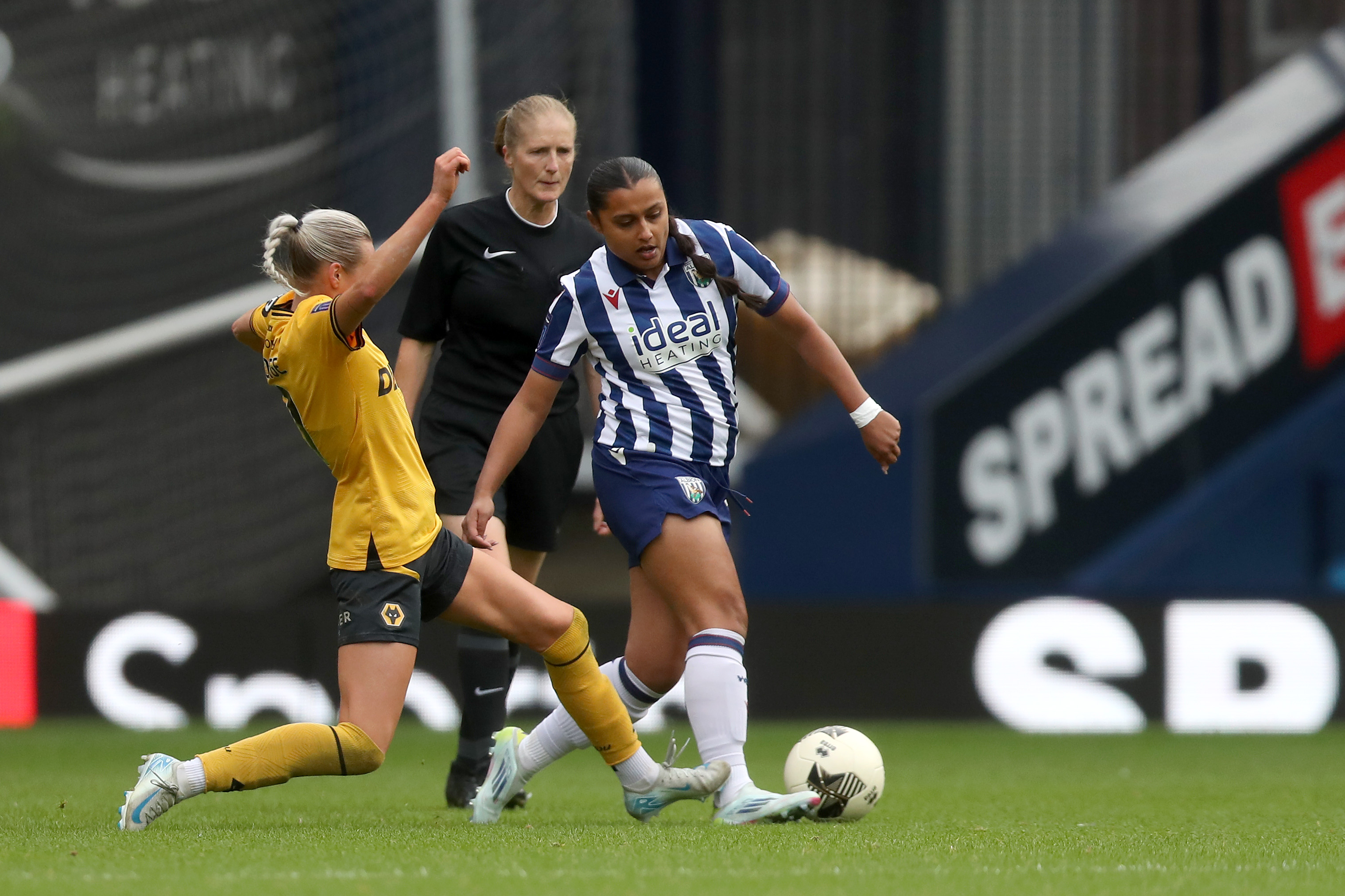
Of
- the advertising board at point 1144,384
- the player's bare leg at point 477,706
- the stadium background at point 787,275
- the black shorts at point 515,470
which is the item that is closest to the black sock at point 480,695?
the player's bare leg at point 477,706

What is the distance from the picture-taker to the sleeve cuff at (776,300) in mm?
4559

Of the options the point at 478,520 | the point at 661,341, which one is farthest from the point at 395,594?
the point at 661,341

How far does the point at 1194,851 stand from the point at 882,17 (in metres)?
8.27

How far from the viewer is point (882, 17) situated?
1151cm

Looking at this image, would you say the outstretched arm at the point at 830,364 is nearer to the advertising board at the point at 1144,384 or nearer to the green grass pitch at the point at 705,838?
the green grass pitch at the point at 705,838

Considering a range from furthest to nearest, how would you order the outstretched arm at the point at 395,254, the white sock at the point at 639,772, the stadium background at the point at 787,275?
the stadium background at the point at 787,275 → the white sock at the point at 639,772 → the outstretched arm at the point at 395,254

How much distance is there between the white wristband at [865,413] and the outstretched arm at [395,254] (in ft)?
3.74

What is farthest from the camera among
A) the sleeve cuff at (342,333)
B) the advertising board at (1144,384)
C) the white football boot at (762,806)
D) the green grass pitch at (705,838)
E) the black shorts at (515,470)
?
the advertising board at (1144,384)

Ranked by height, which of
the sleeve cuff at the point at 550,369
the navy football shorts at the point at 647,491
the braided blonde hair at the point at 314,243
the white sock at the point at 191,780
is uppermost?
the braided blonde hair at the point at 314,243

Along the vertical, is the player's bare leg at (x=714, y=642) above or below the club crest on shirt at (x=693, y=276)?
below

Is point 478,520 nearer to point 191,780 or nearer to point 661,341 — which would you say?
point 661,341

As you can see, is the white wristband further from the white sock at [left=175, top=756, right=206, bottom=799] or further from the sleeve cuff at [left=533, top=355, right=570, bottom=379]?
the white sock at [left=175, top=756, right=206, bottom=799]

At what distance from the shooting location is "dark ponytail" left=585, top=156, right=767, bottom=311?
434cm

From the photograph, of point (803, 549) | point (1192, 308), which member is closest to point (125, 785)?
point (803, 549)
